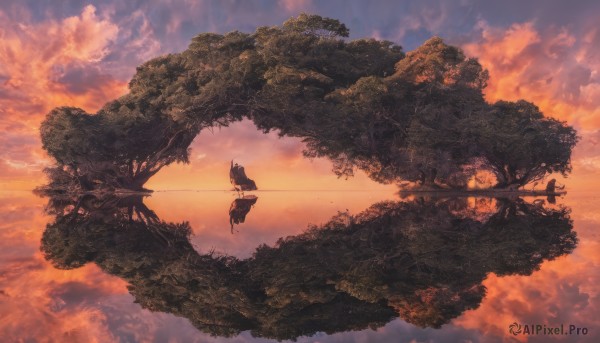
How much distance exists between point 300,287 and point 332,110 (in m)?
23.4

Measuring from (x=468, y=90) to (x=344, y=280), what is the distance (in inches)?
1094

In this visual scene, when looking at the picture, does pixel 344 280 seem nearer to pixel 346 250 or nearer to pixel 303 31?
pixel 346 250

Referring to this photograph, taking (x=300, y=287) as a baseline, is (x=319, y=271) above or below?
above

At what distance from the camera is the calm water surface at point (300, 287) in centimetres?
376

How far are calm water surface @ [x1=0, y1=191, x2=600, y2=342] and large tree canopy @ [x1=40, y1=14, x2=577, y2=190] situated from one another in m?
19.0

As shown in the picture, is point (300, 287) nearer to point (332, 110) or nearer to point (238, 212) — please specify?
point (238, 212)

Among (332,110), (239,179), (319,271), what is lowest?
(319,271)

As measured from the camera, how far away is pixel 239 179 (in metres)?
39.5

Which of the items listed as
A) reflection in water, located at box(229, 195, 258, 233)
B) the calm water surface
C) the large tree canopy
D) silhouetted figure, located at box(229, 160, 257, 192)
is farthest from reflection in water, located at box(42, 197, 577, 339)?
silhouetted figure, located at box(229, 160, 257, 192)

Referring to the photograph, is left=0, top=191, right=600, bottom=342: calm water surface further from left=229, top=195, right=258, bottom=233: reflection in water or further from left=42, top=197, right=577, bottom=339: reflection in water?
left=229, top=195, right=258, bottom=233: reflection in water

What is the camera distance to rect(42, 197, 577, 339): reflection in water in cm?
425

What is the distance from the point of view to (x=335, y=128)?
29.6 m

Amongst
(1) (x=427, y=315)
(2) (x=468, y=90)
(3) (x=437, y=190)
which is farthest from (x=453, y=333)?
(3) (x=437, y=190)

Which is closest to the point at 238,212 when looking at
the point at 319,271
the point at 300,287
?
the point at 319,271
